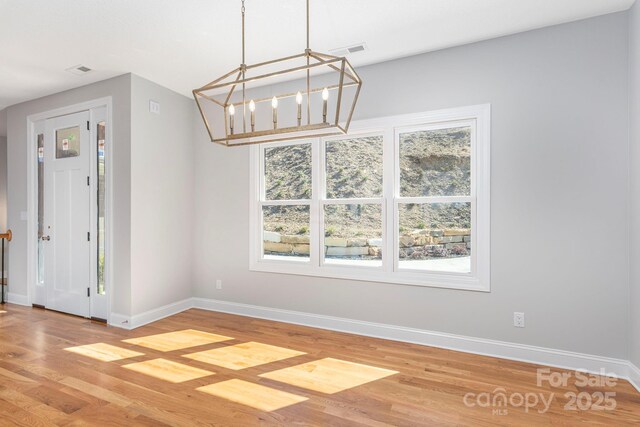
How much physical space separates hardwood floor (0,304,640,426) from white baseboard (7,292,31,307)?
1.34 metres

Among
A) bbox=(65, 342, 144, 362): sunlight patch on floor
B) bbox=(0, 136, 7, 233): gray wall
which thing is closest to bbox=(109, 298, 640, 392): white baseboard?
bbox=(65, 342, 144, 362): sunlight patch on floor

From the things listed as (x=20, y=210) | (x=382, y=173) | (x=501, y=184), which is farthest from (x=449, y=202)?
(x=20, y=210)

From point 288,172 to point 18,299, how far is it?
4212mm

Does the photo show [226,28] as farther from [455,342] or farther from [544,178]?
[455,342]

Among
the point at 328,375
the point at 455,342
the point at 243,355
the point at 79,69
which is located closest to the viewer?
the point at 328,375

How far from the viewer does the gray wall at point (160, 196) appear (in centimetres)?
377

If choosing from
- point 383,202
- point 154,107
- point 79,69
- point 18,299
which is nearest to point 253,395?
point 383,202

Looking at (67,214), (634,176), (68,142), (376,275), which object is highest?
(68,142)

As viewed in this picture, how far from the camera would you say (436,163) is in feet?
10.7

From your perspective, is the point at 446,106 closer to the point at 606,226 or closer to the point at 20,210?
the point at 606,226

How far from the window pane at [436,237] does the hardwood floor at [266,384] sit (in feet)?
2.63

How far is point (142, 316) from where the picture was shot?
3.80 m

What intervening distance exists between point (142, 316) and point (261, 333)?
4.62 feet

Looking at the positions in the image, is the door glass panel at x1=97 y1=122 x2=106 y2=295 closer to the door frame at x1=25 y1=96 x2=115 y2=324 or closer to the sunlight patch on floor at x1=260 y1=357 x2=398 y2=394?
the door frame at x1=25 y1=96 x2=115 y2=324
